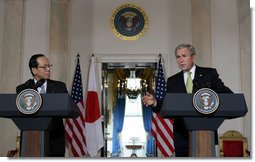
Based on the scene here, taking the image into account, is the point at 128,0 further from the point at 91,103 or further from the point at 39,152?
the point at 39,152

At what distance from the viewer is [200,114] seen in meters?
2.50

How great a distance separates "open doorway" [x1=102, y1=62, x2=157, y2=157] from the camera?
16.8 metres

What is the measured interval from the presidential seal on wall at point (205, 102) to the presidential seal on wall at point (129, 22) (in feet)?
21.7

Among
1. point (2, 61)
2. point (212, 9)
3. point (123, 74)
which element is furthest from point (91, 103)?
point (123, 74)

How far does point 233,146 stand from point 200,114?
5.65 metres

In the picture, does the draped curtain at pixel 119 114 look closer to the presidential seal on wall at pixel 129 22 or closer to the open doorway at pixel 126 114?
the open doorway at pixel 126 114

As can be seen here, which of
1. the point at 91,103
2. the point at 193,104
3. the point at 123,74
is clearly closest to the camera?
the point at 193,104

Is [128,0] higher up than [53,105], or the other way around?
[128,0]

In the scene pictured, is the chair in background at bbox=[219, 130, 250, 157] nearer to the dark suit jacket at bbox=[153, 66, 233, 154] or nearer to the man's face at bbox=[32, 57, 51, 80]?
the dark suit jacket at bbox=[153, 66, 233, 154]

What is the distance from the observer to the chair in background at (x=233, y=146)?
7678mm

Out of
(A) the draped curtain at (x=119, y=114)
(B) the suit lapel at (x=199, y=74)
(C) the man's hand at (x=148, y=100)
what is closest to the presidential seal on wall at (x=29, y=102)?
(C) the man's hand at (x=148, y=100)

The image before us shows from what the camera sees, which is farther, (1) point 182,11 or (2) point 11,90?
(1) point 182,11

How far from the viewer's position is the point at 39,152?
262 centimetres

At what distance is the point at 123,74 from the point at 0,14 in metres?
7.94
